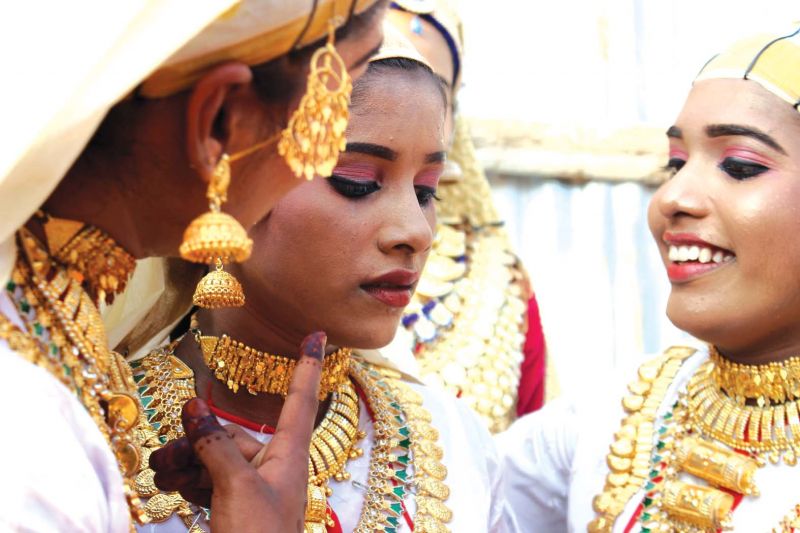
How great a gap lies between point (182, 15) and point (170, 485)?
558 mm

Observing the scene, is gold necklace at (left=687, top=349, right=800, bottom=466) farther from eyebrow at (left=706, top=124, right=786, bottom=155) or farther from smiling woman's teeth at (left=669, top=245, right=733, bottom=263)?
eyebrow at (left=706, top=124, right=786, bottom=155)

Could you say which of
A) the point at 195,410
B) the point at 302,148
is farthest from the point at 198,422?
the point at 302,148

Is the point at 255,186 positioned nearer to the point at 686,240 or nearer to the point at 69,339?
the point at 69,339

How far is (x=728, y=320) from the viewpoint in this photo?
6.63 feet

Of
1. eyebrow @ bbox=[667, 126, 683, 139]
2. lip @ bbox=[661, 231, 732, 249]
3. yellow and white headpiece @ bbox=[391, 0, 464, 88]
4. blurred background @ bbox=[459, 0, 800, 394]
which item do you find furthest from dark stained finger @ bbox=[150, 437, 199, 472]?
blurred background @ bbox=[459, 0, 800, 394]

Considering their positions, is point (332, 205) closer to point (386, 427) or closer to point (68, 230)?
point (386, 427)

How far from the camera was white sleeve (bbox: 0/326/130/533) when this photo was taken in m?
0.99

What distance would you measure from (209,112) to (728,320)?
1.19 m

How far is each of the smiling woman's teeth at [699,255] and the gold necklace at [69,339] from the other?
1155 millimetres

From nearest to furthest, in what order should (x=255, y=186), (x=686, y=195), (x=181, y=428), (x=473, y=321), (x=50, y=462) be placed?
(x=50, y=462), (x=255, y=186), (x=181, y=428), (x=686, y=195), (x=473, y=321)

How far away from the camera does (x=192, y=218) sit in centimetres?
122

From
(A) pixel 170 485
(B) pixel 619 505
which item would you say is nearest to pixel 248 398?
(A) pixel 170 485

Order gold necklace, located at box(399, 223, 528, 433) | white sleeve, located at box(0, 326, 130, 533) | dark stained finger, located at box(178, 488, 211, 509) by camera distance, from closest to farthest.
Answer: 1. white sleeve, located at box(0, 326, 130, 533)
2. dark stained finger, located at box(178, 488, 211, 509)
3. gold necklace, located at box(399, 223, 528, 433)

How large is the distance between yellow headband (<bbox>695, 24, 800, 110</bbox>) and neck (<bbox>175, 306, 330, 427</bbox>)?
0.95 meters
